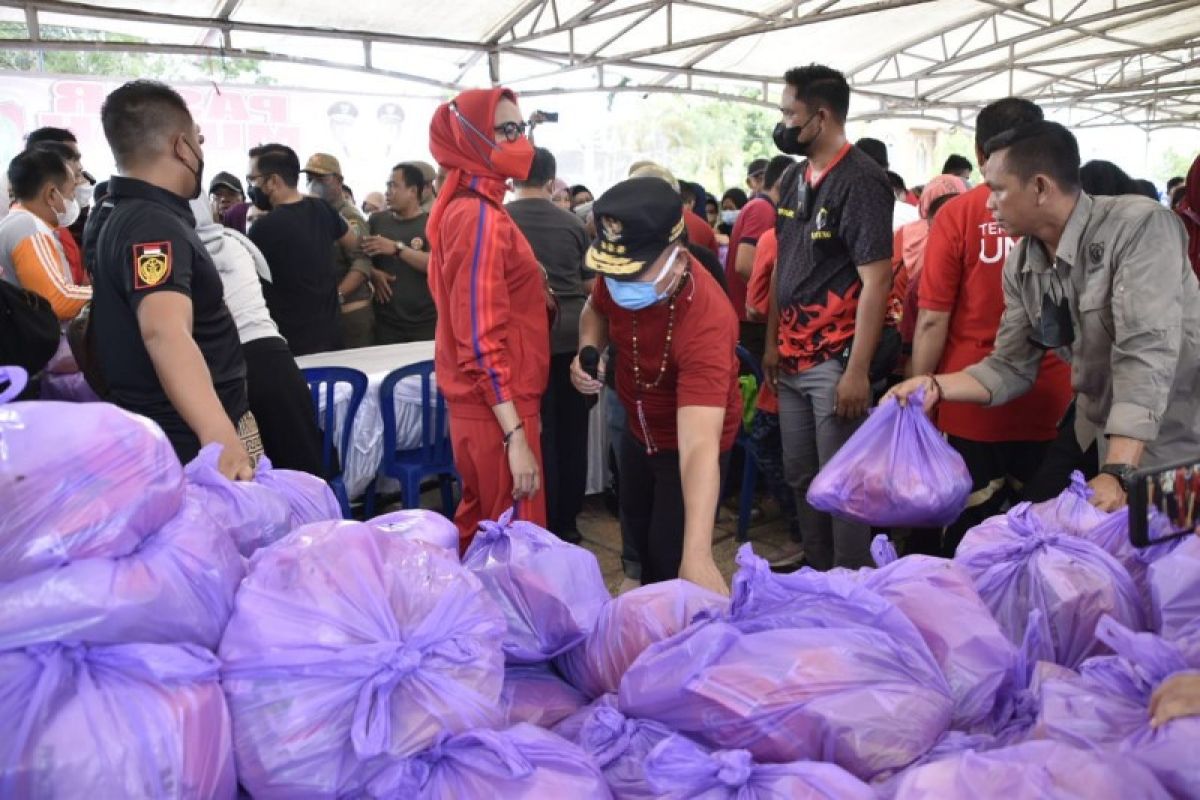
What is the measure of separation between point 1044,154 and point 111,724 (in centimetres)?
208

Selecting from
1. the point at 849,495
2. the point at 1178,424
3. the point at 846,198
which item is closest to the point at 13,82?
the point at 846,198

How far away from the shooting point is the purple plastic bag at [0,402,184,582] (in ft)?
2.87

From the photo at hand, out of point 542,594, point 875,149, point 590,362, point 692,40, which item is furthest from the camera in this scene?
point 692,40

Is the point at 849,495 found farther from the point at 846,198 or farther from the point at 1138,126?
the point at 1138,126

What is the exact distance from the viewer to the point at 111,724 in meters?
0.84

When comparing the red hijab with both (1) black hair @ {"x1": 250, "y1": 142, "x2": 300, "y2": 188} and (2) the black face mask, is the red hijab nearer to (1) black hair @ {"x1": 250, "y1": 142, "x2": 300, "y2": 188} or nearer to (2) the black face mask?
(2) the black face mask

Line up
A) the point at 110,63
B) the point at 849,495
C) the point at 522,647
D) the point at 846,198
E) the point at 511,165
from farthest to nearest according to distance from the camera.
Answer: the point at 110,63, the point at 846,198, the point at 511,165, the point at 849,495, the point at 522,647

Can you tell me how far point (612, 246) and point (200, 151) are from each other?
100 cm

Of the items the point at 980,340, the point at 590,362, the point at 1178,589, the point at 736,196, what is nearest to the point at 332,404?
the point at 590,362

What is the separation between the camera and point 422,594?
1.05 m

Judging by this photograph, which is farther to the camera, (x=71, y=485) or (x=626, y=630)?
(x=626, y=630)

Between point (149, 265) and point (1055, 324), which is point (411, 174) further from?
point (1055, 324)

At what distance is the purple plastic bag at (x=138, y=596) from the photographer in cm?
86

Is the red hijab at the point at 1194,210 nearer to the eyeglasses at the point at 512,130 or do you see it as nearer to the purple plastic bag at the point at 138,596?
the eyeglasses at the point at 512,130
